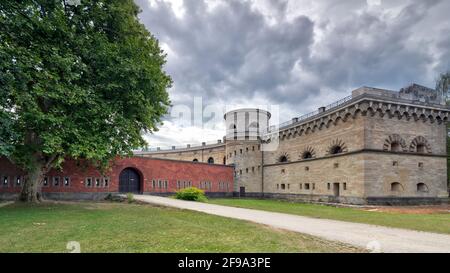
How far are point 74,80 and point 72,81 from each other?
129 mm

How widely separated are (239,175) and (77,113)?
3313cm

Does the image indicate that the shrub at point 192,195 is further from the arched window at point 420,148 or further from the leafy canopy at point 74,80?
the arched window at point 420,148

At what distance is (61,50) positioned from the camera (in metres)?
15.3

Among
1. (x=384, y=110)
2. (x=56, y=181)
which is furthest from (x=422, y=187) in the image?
(x=56, y=181)

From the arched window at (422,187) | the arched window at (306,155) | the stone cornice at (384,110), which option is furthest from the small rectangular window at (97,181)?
the arched window at (422,187)

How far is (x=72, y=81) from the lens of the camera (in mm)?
Answer: 16562

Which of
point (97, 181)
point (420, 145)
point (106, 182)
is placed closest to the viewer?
A: point (420, 145)

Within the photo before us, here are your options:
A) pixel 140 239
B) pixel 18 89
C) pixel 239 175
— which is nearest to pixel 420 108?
pixel 239 175

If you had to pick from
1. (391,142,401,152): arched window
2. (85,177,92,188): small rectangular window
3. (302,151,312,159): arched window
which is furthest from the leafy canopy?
(391,142,401,152): arched window

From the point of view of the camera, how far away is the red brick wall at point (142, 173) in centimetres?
2815

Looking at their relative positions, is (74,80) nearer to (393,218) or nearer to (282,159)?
(393,218)

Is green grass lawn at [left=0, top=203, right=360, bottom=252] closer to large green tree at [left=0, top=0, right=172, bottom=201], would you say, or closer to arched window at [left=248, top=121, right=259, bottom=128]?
large green tree at [left=0, top=0, right=172, bottom=201]

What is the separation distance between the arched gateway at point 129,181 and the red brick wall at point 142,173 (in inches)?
26.5
